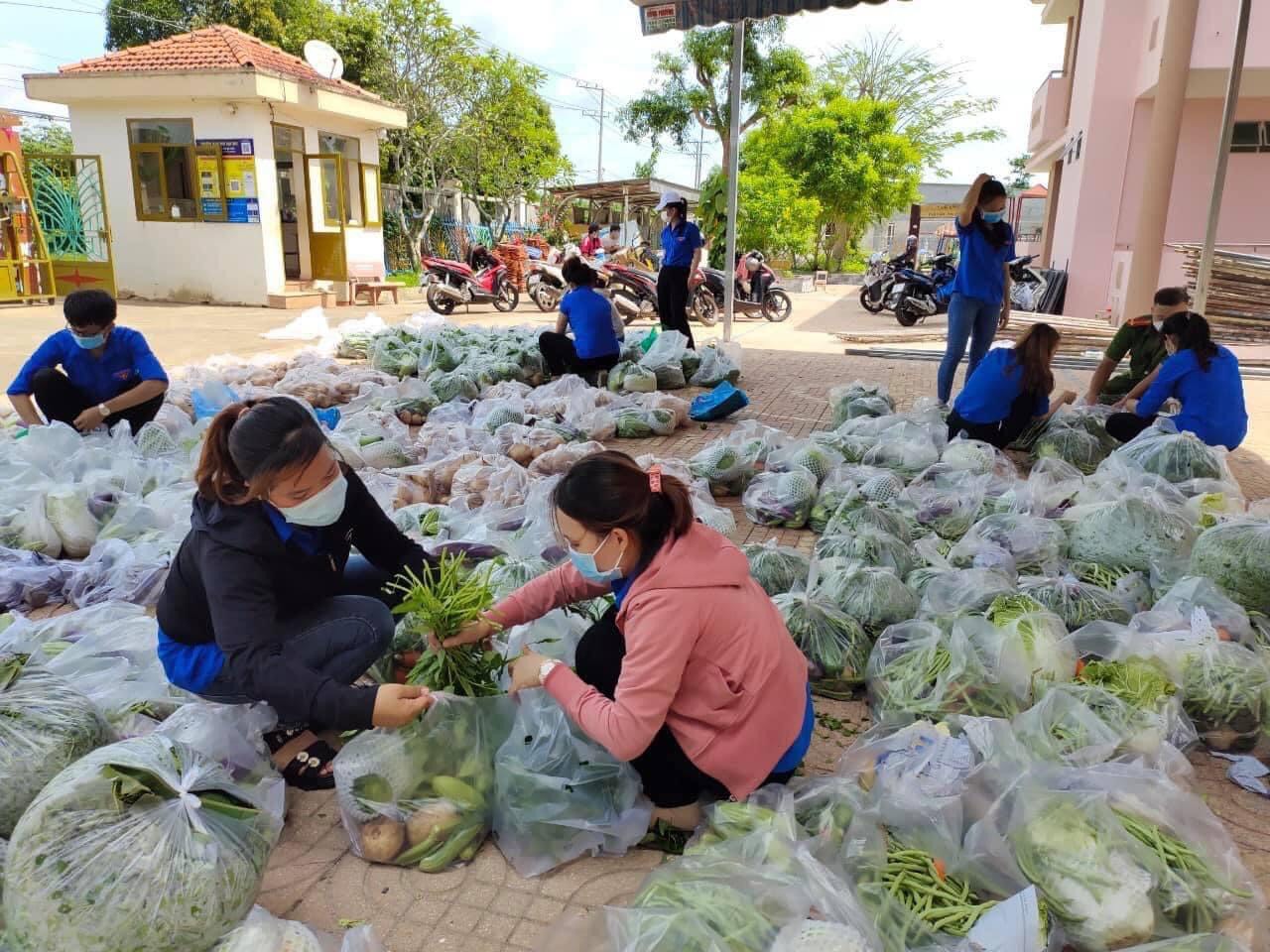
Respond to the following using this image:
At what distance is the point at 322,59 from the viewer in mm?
13695

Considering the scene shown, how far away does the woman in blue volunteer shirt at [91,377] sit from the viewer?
4.10 m

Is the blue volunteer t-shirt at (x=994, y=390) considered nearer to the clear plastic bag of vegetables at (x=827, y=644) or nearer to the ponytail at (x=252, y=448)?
the clear plastic bag of vegetables at (x=827, y=644)

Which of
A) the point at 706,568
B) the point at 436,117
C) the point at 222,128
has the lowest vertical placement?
the point at 706,568

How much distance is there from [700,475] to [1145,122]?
430 inches

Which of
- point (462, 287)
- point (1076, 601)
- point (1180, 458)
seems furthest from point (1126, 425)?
point (462, 287)

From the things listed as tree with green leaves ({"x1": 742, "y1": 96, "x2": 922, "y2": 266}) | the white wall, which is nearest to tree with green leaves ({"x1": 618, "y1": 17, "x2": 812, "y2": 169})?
tree with green leaves ({"x1": 742, "y1": 96, "x2": 922, "y2": 266})

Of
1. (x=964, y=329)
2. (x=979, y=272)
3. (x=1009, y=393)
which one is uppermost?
(x=979, y=272)

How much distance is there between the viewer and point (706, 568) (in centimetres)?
174

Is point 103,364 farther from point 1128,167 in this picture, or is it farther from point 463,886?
point 1128,167

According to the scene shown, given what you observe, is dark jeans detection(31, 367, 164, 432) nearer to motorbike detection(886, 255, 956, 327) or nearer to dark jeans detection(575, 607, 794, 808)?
dark jeans detection(575, 607, 794, 808)

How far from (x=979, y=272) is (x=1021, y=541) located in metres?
2.99

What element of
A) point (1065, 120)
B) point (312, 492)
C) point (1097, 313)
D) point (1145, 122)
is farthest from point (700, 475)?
point (1065, 120)

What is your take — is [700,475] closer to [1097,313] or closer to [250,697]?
[250,697]

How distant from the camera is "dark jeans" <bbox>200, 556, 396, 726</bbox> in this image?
2.10 meters
